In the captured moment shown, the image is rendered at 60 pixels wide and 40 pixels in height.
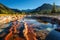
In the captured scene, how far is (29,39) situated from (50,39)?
1.73 m

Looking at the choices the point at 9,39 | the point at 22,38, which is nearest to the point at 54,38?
the point at 22,38

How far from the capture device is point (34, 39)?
1220 centimetres

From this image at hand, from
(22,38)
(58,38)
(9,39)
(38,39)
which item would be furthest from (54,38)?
(9,39)

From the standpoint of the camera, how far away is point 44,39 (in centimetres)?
1238

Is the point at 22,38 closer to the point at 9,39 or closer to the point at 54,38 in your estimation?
the point at 9,39

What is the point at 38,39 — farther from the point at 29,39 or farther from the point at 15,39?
the point at 15,39

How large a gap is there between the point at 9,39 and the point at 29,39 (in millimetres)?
1634

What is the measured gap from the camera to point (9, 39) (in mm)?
12156

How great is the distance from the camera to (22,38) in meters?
12.8

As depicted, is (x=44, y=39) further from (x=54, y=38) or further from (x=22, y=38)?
(x=22, y=38)

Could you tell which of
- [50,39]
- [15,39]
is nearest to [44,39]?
[50,39]

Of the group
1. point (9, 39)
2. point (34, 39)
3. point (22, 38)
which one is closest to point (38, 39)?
point (34, 39)

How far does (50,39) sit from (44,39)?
Answer: 495mm

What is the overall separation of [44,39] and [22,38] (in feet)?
6.16
